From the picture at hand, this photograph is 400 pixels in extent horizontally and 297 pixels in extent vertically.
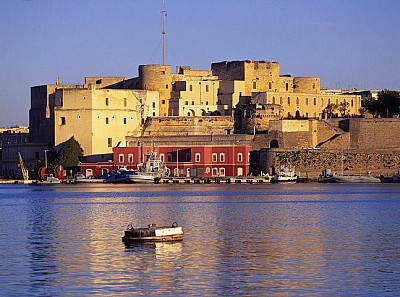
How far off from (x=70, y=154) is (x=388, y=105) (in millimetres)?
25372

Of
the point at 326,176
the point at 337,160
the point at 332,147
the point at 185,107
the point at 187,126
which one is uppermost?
the point at 185,107

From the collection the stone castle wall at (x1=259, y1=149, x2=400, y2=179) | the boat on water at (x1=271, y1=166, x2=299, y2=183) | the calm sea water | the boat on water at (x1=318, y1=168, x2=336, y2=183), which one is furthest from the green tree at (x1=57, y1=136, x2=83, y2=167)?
the calm sea water

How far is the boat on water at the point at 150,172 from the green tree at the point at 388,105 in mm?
19618

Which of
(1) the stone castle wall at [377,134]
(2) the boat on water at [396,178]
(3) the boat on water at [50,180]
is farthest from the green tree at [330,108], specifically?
(3) the boat on water at [50,180]

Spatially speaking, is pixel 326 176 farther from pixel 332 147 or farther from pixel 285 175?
pixel 285 175

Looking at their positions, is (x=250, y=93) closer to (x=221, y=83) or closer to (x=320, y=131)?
(x=221, y=83)

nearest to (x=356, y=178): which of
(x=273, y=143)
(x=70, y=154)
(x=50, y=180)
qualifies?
(x=273, y=143)

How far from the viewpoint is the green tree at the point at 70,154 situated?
7619 centimetres

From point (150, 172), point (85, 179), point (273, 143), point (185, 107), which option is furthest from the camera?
point (185, 107)

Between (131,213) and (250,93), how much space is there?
46061 mm

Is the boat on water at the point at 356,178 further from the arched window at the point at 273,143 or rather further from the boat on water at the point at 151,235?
the boat on water at the point at 151,235

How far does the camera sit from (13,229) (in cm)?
3209

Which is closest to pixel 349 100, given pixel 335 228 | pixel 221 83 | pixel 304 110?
pixel 304 110

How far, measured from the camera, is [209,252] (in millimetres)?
24312
